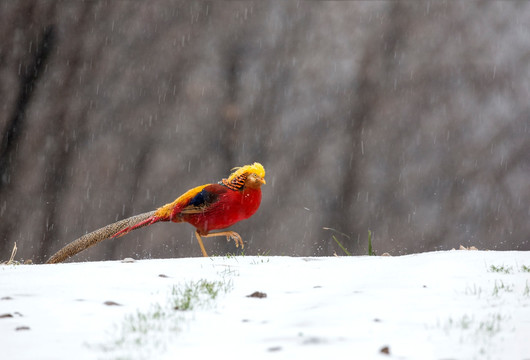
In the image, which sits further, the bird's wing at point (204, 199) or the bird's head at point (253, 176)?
the bird's wing at point (204, 199)

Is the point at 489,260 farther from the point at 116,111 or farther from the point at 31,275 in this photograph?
the point at 116,111

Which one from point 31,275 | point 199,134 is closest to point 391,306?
point 31,275

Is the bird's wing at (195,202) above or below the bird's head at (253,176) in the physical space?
below

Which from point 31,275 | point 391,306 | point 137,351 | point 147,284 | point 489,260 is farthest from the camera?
point 489,260

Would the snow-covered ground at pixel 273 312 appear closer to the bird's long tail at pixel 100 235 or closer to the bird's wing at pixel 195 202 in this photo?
the bird's wing at pixel 195 202

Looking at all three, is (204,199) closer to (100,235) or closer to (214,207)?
(214,207)

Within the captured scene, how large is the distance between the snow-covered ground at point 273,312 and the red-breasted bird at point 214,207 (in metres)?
1.32

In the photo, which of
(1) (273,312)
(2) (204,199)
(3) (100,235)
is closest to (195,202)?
(2) (204,199)

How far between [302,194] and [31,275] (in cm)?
632

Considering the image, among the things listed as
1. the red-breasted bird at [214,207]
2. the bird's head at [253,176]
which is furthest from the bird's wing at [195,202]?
the bird's head at [253,176]

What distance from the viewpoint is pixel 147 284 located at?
12.3 feet

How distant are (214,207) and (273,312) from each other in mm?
2837

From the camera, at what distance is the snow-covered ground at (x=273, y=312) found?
94.0 inches

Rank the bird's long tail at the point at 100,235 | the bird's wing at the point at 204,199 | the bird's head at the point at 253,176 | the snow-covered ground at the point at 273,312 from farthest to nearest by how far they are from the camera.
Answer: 1. the bird's long tail at the point at 100,235
2. the bird's wing at the point at 204,199
3. the bird's head at the point at 253,176
4. the snow-covered ground at the point at 273,312
